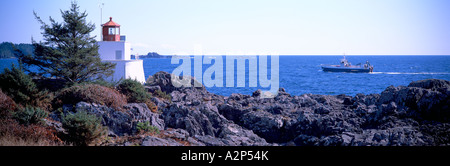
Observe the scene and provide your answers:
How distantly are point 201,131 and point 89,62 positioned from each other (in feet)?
31.0

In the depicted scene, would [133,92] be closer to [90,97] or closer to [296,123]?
[90,97]

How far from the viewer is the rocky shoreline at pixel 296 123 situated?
1310cm

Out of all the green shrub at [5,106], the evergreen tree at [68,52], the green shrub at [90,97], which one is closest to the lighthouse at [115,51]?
the evergreen tree at [68,52]

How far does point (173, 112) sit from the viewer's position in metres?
17.3

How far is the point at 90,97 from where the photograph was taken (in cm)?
1586

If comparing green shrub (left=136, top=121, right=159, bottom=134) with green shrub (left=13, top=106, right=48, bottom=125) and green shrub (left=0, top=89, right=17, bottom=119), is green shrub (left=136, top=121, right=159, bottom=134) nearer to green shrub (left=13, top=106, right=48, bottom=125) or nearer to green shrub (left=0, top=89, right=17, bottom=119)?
green shrub (left=13, top=106, right=48, bottom=125)

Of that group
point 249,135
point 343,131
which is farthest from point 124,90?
point 343,131

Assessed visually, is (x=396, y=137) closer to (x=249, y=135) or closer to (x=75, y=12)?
(x=249, y=135)

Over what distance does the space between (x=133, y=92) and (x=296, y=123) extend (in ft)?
30.7

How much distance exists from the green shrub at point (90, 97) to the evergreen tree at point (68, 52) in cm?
422

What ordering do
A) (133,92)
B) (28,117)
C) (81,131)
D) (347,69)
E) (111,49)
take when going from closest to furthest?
(81,131) < (28,117) < (133,92) < (111,49) < (347,69)

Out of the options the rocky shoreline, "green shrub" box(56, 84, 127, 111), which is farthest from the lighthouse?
"green shrub" box(56, 84, 127, 111)

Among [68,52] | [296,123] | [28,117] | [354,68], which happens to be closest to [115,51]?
[68,52]
